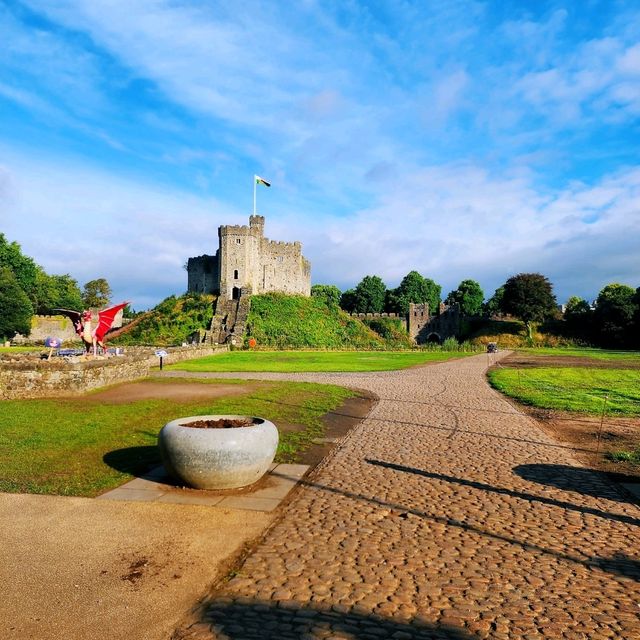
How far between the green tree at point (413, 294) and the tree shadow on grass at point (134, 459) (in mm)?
88253

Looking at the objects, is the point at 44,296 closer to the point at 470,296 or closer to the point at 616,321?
the point at 470,296

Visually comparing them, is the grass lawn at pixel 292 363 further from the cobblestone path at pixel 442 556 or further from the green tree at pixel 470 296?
the green tree at pixel 470 296

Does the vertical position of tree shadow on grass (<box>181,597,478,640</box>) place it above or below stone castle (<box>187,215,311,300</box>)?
below

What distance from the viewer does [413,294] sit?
97125 mm

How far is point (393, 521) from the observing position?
5855 millimetres

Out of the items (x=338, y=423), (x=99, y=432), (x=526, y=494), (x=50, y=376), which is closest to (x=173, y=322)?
(x=50, y=376)

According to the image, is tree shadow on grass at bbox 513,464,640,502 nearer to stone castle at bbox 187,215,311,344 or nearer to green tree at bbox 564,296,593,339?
stone castle at bbox 187,215,311,344

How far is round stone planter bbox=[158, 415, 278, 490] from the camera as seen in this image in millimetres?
6707

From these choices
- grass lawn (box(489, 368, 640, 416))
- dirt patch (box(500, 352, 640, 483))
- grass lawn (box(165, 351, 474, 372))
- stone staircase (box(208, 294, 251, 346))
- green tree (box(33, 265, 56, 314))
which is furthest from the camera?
green tree (box(33, 265, 56, 314))

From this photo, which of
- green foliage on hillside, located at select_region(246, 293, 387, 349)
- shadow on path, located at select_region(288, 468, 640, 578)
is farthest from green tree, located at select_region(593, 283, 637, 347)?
shadow on path, located at select_region(288, 468, 640, 578)

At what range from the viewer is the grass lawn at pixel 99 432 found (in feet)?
24.2

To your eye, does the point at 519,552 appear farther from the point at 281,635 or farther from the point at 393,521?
the point at 281,635

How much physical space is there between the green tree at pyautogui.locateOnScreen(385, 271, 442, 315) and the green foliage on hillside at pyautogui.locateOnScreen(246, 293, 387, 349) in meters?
30.5

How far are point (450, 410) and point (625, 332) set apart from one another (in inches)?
2455
